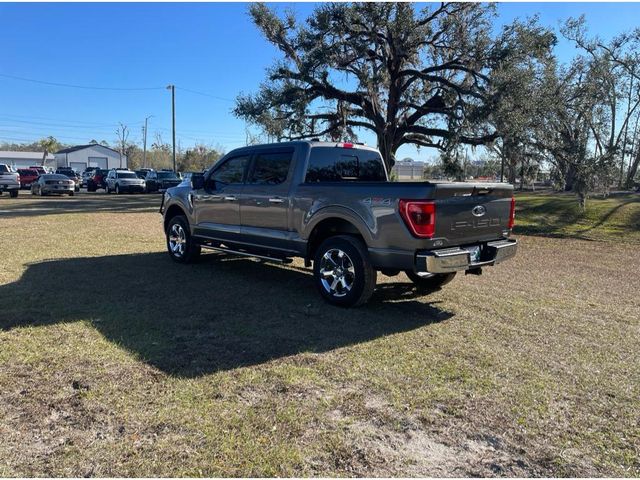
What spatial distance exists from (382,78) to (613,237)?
11580 millimetres

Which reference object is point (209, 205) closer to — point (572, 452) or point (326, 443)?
point (326, 443)

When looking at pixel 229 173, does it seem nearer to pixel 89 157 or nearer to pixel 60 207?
pixel 60 207

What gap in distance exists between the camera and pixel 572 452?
2.96 m

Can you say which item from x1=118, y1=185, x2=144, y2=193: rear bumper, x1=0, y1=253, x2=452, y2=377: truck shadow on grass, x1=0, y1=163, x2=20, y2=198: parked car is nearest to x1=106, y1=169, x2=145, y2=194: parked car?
x1=118, y1=185, x2=144, y2=193: rear bumper

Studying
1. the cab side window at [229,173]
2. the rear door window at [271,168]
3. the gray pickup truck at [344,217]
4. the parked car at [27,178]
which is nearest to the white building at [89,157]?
the parked car at [27,178]

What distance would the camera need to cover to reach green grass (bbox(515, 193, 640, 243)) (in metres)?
14.7

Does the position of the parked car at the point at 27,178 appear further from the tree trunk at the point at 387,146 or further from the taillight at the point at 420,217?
the taillight at the point at 420,217

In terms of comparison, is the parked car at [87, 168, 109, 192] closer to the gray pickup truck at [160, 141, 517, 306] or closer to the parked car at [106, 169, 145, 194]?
the parked car at [106, 169, 145, 194]

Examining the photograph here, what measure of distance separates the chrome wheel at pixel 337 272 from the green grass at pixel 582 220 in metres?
10.9

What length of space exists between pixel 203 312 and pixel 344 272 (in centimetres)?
171

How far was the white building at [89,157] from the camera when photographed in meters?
102

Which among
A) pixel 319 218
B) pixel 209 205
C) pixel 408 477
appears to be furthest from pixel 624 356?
pixel 209 205

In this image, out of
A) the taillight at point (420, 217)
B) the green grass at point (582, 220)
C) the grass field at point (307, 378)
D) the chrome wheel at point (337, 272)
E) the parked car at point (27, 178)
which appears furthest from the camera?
the parked car at point (27, 178)

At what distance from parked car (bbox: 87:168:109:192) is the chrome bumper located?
37692mm
